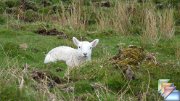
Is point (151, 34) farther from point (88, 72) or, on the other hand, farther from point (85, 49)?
point (88, 72)

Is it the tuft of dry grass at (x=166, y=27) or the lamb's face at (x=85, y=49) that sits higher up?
the lamb's face at (x=85, y=49)

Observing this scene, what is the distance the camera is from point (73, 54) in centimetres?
1280

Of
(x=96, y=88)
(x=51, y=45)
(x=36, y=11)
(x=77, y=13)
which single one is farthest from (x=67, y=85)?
(x=36, y=11)

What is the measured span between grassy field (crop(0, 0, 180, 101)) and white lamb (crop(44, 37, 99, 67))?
0.23 meters

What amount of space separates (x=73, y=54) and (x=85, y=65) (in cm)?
241

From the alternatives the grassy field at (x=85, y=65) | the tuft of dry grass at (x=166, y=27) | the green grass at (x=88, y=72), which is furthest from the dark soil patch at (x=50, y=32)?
the tuft of dry grass at (x=166, y=27)

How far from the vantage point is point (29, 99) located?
669cm

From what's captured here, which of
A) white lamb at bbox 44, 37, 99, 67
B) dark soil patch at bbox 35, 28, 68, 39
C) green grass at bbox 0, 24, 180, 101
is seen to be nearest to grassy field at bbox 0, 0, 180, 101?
green grass at bbox 0, 24, 180, 101

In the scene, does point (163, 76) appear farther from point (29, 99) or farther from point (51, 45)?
point (51, 45)

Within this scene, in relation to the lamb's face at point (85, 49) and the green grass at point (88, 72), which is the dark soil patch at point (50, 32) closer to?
the green grass at point (88, 72)

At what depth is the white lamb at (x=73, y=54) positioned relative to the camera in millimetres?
12401

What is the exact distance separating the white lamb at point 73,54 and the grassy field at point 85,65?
0.23 m

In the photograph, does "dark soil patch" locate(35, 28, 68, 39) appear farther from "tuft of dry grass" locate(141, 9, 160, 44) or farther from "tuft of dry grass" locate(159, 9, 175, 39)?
"tuft of dry grass" locate(159, 9, 175, 39)

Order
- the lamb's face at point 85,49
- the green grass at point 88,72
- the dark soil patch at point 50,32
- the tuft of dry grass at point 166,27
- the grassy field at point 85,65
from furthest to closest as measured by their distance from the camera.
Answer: the dark soil patch at point 50,32 < the tuft of dry grass at point 166,27 < the lamb's face at point 85,49 < the grassy field at point 85,65 < the green grass at point 88,72
